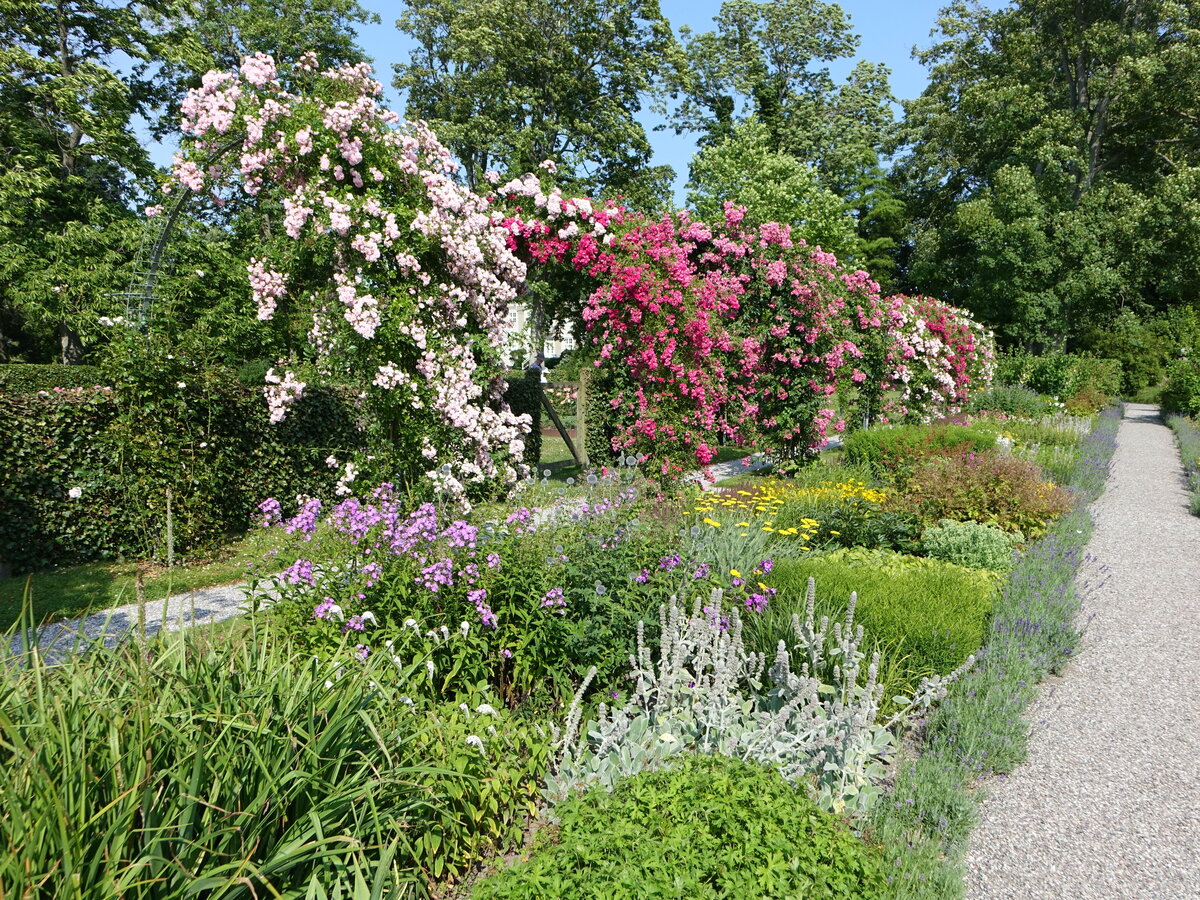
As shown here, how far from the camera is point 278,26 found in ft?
57.7

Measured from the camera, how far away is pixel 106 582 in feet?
21.0

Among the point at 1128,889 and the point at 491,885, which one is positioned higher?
the point at 491,885

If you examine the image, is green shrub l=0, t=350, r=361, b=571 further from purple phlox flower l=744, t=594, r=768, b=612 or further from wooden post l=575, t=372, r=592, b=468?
purple phlox flower l=744, t=594, r=768, b=612

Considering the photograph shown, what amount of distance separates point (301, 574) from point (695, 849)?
7.30 feet

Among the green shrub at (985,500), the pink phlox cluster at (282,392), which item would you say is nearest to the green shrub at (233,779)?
the pink phlox cluster at (282,392)

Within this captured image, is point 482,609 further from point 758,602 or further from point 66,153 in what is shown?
point 66,153

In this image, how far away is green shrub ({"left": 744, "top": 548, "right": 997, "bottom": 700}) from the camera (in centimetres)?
380

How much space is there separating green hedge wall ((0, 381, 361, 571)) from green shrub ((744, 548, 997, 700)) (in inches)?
223

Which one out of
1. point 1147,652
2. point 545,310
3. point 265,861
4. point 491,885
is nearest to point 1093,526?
point 1147,652

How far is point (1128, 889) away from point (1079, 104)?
31.8 m

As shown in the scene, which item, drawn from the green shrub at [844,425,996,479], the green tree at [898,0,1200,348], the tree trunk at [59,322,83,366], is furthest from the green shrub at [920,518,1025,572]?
the green tree at [898,0,1200,348]

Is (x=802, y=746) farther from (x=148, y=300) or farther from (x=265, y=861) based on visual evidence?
(x=148, y=300)

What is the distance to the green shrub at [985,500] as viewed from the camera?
6.59m

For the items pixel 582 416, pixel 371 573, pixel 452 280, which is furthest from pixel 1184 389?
pixel 371 573
